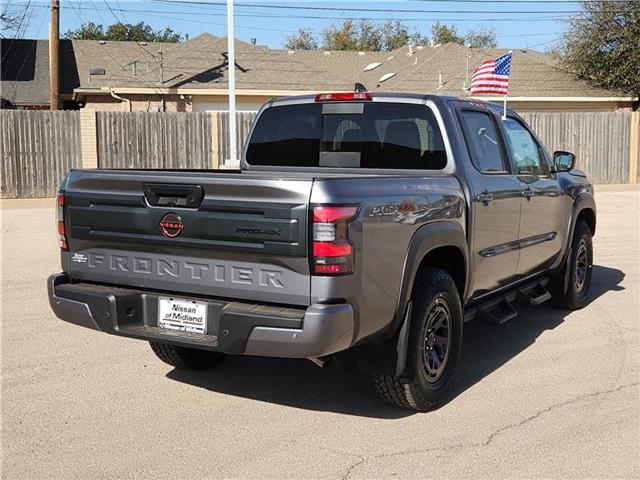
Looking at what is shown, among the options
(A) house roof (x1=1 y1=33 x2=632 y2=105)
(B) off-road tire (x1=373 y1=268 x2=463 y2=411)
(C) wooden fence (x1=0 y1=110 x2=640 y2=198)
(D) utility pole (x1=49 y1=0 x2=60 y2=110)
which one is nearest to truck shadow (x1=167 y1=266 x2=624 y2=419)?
(B) off-road tire (x1=373 y1=268 x2=463 y2=411)

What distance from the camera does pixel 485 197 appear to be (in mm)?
5621

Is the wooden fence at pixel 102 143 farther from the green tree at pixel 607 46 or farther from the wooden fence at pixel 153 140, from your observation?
the green tree at pixel 607 46

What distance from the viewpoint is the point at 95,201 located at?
4695mm

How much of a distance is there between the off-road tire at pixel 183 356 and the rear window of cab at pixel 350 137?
1634 mm

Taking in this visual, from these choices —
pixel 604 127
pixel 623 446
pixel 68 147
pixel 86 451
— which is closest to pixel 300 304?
pixel 86 451

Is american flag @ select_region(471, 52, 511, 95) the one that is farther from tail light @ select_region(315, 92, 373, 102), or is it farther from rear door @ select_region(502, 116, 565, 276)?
tail light @ select_region(315, 92, 373, 102)

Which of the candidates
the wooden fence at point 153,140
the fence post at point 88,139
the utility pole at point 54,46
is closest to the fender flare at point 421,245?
the wooden fence at point 153,140

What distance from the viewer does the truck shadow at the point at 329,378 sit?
506 centimetres

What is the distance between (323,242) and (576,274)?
4602mm

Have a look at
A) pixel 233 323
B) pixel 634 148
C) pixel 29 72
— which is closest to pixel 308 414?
pixel 233 323

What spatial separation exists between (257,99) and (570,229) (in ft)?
71.0

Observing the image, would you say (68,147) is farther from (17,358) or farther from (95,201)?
(95,201)

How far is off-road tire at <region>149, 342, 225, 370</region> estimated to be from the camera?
5.65 m

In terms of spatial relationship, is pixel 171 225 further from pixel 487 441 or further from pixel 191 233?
pixel 487 441
